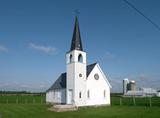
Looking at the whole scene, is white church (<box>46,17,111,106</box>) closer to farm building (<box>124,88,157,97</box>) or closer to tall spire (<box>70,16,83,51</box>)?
tall spire (<box>70,16,83,51</box>)

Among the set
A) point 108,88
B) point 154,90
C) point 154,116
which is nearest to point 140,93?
point 154,90

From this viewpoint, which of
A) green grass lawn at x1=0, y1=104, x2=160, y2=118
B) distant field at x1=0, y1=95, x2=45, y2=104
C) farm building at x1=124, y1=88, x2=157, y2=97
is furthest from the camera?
farm building at x1=124, y1=88, x2=157, y2=97

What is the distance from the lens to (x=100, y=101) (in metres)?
34.0

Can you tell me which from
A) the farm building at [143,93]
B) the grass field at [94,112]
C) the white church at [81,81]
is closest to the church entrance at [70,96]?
the white church at [81,81]

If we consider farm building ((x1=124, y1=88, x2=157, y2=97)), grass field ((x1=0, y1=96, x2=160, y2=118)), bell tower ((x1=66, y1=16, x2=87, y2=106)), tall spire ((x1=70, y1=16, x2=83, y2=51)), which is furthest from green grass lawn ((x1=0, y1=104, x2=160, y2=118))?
farm building ((x1=124, y1=88, x2=157, y2=97))

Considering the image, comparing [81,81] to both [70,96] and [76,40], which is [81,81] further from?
[76,40]

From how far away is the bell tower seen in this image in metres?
31.4

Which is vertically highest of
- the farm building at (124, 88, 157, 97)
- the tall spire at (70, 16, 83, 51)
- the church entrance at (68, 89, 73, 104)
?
the tall spire at (70, 16, 83, 51)

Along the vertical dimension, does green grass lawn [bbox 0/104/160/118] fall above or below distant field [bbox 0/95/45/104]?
above

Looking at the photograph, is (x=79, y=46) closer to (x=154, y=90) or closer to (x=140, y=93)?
(x=140, y=93)

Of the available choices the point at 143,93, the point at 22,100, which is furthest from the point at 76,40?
the point at 143,93

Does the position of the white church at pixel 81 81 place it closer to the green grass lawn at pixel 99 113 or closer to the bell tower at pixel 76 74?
the bell tower at pixel 76 74

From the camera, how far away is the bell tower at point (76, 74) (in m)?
31.4

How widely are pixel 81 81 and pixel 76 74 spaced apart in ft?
4.30
